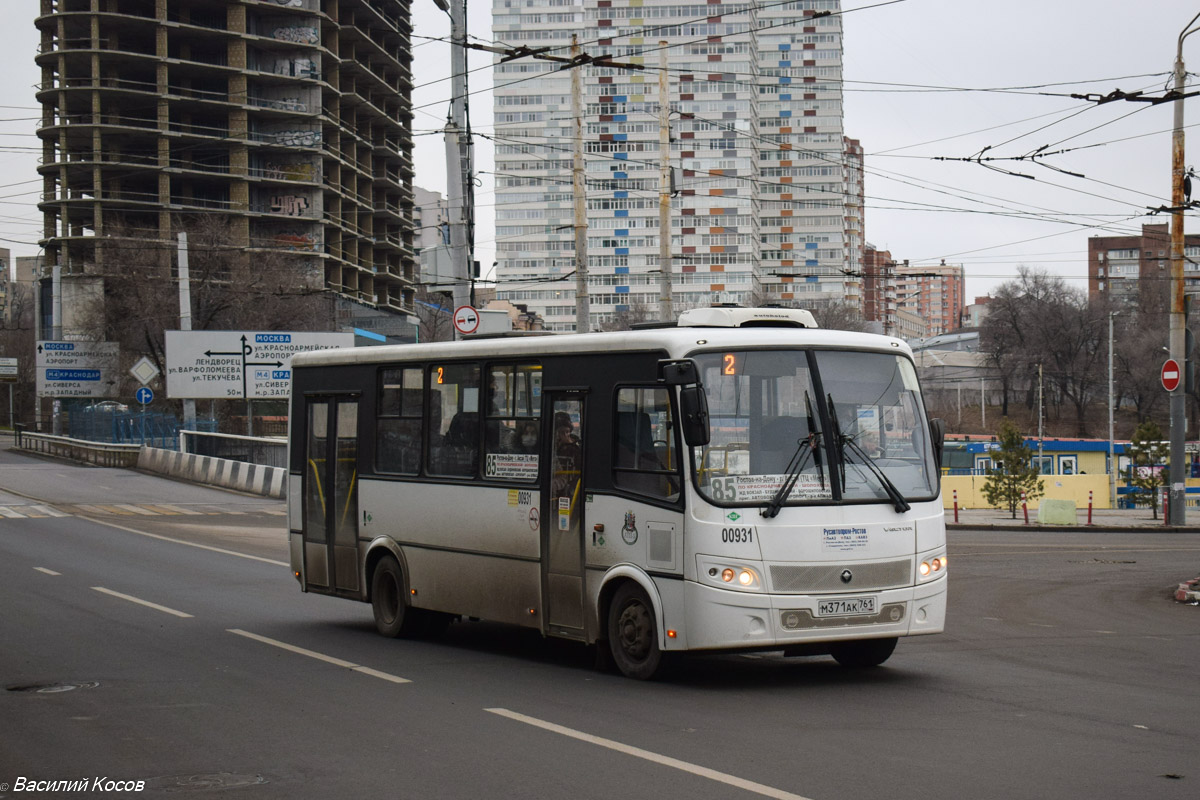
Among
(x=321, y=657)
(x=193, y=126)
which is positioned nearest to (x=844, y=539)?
(x=321, y=657)

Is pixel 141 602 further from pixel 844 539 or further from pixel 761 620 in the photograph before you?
pixel 844 539

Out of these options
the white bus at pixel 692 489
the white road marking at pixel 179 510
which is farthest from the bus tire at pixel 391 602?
the white road marking at pixel 179 510

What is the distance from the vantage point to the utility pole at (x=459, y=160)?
23.8 m

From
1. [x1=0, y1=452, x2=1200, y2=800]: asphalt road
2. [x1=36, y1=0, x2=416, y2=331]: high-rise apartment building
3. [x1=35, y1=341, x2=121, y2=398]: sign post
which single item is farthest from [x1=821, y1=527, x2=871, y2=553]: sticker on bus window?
[x1=36, y1=0, x2=416, y2=331]: high-rise apartment building

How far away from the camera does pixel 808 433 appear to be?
9.86 meters

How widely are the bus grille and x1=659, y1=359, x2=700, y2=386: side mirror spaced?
1.50 metres

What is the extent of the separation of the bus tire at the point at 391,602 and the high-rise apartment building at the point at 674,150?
415 feet

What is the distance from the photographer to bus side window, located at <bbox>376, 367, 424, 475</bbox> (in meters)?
12.9

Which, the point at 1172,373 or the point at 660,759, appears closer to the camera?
the point at 660,759

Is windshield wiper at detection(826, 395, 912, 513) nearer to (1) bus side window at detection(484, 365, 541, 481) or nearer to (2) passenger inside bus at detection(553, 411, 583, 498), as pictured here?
(2) passenger inside bus at detection(553, 411, 583, 498)

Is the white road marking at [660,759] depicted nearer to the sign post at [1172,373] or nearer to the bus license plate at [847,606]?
the bus license plate at [847,606]

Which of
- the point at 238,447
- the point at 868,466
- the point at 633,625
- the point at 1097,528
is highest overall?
the point at 868,466

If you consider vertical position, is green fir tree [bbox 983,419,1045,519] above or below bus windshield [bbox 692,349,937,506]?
below

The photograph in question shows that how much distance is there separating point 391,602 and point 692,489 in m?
4.81
